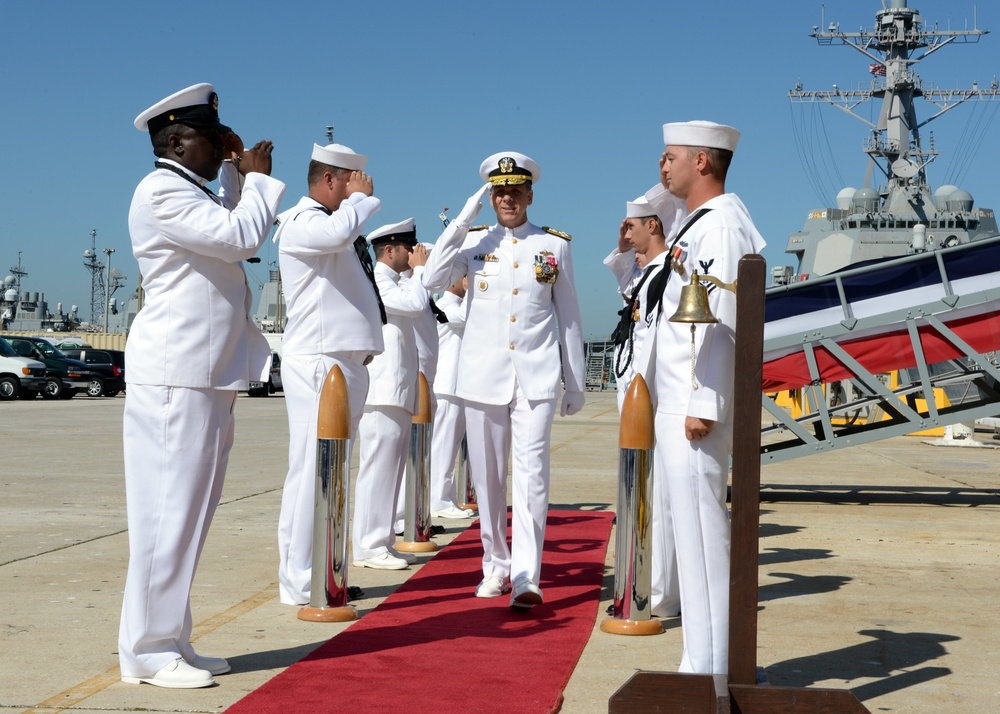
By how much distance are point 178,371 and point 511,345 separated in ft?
6.96

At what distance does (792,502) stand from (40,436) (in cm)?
1162

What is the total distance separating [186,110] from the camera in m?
4.22

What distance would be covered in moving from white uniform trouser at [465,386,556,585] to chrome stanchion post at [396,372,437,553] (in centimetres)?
156

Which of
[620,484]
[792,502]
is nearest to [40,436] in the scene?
[792,502]

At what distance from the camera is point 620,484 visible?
209 inches

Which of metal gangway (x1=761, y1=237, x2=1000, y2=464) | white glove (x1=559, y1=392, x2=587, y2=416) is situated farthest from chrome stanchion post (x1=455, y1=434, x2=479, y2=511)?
white glove (x1=559, y1=392, x2=587, y2=416)

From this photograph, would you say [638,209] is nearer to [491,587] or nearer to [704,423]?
[491,587]

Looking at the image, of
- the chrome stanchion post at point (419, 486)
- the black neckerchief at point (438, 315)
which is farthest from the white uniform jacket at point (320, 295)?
the black neckerchief at point (438, 315)

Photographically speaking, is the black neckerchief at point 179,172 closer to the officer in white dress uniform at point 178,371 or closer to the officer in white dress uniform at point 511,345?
the officer in white dress uniform at point 178,371

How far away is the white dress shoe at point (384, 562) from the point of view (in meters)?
6.82

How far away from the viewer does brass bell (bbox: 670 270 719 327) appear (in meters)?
3.76

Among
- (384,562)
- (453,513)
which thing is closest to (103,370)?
(453,513)

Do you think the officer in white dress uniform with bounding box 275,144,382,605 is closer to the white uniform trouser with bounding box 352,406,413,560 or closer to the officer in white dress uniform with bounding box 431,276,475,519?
the white uniform trouser with bounding box 352,406,413,560

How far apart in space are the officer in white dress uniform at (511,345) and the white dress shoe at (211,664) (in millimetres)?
1762
